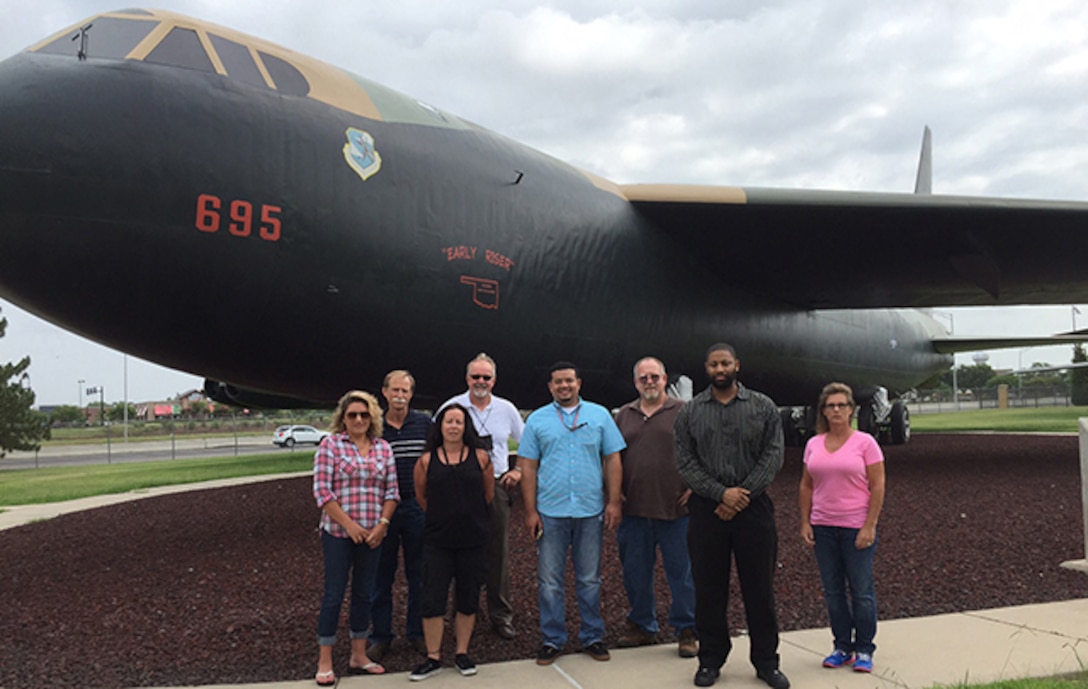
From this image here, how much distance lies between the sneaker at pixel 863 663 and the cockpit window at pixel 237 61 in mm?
A: 6007

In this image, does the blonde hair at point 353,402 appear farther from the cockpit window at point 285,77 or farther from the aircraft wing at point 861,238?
the aircraft wing at point 861,238

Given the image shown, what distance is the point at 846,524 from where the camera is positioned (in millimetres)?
4312

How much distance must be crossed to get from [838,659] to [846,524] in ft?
2.48

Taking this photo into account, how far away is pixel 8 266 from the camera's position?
534 centimetres

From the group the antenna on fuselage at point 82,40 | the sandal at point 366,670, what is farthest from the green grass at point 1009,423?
the antenna on fuselage at point 82,40

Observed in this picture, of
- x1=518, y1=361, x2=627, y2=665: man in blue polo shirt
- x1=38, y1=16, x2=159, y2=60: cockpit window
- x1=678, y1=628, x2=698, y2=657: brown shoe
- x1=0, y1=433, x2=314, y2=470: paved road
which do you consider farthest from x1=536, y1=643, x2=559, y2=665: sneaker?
x1=0, y1=433, x2=314, y2=470: paved road

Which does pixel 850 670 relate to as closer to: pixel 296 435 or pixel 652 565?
pixel 652 565

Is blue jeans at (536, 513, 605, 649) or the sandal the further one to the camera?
blue jeans at (536, 513, 605, 649)

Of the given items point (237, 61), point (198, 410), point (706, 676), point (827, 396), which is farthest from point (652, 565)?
point (198, 410)

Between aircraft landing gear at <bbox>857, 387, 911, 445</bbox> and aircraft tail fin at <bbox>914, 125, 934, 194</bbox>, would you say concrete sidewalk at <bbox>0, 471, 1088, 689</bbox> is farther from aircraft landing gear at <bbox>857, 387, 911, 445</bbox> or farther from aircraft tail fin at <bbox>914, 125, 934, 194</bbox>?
aircraft tail fin at <bbox>914, 125, 934, 194</bbox>

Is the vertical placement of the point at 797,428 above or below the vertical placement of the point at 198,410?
above

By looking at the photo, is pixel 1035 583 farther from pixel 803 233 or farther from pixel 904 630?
pixel 803 233

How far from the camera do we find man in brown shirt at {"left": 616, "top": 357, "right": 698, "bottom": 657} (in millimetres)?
4680

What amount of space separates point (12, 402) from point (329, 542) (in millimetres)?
36676
